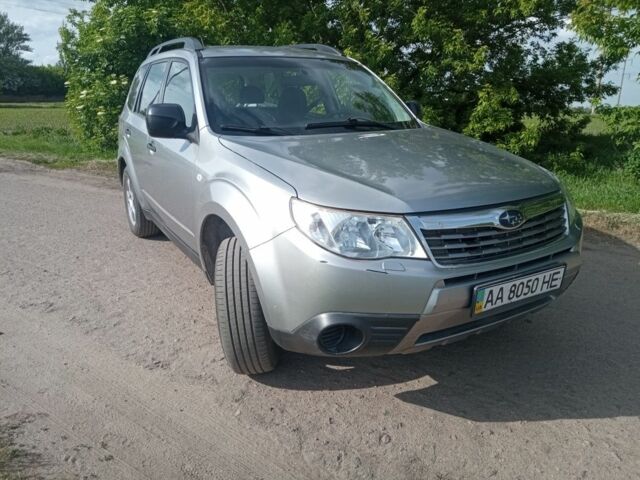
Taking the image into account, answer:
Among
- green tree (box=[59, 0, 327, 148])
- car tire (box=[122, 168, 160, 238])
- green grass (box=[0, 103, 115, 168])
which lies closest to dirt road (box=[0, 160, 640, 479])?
car tire (box=[122, 168, 160, 238])

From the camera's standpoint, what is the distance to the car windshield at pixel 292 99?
3629mm

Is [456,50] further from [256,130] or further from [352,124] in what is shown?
[256,130]

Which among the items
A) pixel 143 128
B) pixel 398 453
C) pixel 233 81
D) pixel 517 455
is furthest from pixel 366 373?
pixel 143 128

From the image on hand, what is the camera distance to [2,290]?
4422mm

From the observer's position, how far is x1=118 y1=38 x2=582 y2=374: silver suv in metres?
2.52

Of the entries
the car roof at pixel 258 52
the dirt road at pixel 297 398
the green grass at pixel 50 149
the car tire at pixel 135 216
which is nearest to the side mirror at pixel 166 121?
the car roof at pixel 258 52

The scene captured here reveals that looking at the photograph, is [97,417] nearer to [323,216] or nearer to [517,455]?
[323,216]

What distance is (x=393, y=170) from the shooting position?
2.91m

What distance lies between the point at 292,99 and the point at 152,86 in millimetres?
1675

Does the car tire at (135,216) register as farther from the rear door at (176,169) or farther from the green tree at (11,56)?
the green tree at (11,56)

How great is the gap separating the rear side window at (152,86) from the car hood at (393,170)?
166cm

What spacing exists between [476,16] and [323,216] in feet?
25.4

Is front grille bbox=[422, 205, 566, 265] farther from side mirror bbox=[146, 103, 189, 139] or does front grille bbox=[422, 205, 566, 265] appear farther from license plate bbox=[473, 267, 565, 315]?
side mirror bbox=[146, 103, 189, 139]

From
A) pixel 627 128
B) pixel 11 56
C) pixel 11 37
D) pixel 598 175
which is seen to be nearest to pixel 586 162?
pixel 598 175
